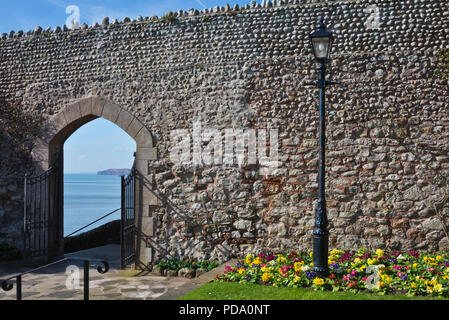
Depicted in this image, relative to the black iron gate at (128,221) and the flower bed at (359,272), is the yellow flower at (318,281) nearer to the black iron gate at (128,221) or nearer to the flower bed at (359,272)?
the flower bed at (359,272)

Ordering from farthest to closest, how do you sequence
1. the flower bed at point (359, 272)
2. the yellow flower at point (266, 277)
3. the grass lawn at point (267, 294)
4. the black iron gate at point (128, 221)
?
1. the black iron gate at point (128, 221)
2. the yellow flower at point (266, 277)
3. the flower bed at point (359, 272)
4. the grass lawn at point (267, 294)

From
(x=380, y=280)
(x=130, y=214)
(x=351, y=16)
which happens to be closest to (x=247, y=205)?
(x=130, y=214)

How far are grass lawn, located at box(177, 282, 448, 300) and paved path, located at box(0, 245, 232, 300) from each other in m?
0.59

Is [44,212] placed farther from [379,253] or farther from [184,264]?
[379,253]

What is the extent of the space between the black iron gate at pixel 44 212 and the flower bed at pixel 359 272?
4061 mm

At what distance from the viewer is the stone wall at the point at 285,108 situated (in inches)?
247

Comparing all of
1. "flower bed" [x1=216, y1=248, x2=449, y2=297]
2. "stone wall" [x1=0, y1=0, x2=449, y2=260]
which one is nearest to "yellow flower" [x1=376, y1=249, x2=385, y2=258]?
"flower bed" [x1=216, y1=248, x2=449, y2=297]

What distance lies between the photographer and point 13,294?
577 centimetres

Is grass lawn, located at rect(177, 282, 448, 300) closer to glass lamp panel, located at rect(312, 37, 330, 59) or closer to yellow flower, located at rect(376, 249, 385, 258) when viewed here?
yellow flower, located at rect(376, 249, 385, 258)

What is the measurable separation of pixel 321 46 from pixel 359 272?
2.81m

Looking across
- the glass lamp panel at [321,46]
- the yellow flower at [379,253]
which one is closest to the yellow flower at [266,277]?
the yellow flower at [379,253]

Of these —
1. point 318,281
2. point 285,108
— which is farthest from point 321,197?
point 285,108

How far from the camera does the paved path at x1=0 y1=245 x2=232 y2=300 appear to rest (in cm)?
555
